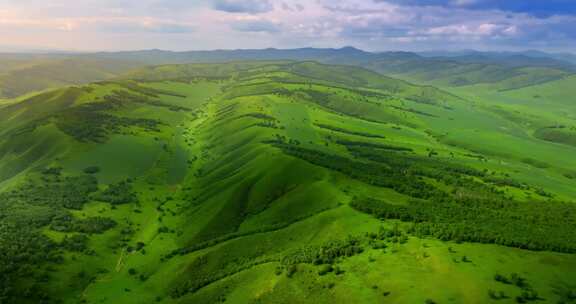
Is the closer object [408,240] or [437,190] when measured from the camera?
[408,240]

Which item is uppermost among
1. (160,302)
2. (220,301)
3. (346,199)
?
(346,199)

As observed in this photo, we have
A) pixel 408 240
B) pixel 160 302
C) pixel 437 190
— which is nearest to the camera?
pixel 408 240

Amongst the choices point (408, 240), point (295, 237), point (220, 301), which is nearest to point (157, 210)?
point (295, 237)

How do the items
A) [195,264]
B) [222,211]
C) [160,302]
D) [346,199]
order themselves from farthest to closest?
[222,211] < [346,199] < [195,264] < [160,302]

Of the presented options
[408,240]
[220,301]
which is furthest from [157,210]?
[408,240]

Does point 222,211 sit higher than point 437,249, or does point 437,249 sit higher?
point 437,249

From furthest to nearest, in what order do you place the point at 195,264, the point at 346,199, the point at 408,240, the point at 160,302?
the point at 346,199 → the point at 195,264 → the point at 160,302 → the point at 408,240

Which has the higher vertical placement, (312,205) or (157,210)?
(312,205)

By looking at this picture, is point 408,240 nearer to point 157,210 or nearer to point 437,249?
point 437,249

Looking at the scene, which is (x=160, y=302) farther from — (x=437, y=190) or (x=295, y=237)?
(x=437, y=190)
